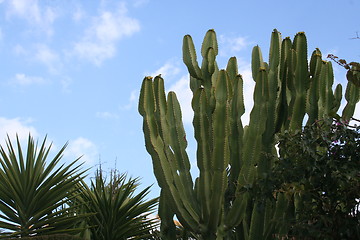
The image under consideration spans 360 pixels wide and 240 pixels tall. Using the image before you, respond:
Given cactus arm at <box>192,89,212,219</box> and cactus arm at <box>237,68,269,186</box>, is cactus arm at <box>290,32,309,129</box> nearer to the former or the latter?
cactus arm at <box>237,68,269,186</box>

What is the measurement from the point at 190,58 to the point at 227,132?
143 centimetres

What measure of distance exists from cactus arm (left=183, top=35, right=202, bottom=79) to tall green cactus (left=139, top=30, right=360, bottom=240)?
0.01 m

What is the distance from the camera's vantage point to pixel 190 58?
25.9 feet

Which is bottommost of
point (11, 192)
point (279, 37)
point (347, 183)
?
point (347, 183)

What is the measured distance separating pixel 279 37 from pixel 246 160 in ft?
6.36

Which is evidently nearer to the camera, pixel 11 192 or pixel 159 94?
pixel 159 94

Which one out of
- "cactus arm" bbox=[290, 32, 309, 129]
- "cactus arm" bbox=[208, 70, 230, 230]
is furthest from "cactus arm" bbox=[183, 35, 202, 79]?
"cactus arm" bbox=[290, 32, 309, 129]

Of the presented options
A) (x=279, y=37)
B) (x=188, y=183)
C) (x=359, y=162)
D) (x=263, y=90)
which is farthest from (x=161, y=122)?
(x=359, y=162)

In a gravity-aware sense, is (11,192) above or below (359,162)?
above

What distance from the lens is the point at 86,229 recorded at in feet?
29.3

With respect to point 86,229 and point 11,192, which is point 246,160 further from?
point 11,192

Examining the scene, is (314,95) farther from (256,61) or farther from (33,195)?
(33,195)

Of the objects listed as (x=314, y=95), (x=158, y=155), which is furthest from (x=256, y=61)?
(x=158, y=155)

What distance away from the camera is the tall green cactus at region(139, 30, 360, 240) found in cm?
695
